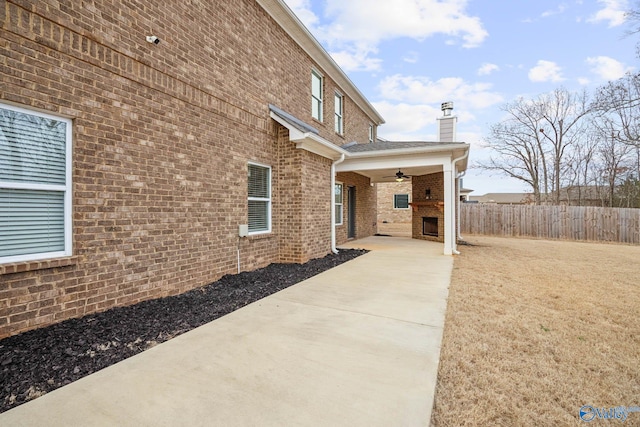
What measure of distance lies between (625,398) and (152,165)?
5.65 metres

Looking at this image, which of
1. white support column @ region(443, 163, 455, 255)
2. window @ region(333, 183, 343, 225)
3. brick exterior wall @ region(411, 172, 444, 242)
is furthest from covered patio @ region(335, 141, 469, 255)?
window @ region(333, 183, 343, 225)

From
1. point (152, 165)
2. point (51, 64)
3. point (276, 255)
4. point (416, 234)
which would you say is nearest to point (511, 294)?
point (276, 255)

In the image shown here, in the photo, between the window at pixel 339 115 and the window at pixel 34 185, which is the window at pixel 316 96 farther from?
the window at pixel 34 185

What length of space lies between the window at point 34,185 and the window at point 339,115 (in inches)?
371

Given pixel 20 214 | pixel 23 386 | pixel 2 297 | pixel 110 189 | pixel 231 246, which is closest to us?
pixel 23 386

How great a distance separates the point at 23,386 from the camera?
87.1 inches

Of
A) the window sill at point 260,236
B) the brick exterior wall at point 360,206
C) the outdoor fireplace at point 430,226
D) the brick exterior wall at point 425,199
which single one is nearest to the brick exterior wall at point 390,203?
the brick exterior wall at point 360,206

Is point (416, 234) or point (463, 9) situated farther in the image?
point (416, 234)

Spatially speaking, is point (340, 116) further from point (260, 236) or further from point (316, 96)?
point (260, 236)

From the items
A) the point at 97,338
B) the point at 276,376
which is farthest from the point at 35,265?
the point at 276,376

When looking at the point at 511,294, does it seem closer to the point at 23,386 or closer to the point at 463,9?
the point at 23,386

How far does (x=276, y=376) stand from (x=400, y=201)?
23399 millimetres

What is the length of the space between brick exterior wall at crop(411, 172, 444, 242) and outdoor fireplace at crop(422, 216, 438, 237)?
0.58 feet

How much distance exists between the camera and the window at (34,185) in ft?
9.97
